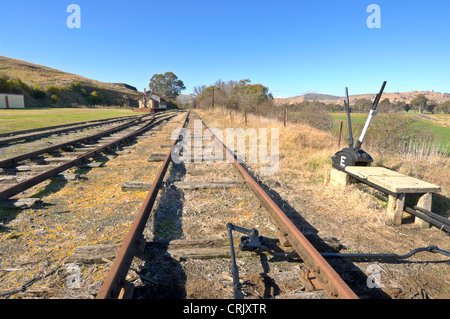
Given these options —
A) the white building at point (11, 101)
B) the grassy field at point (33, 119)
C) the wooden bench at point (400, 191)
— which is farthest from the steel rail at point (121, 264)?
the white building at point (11, 101)

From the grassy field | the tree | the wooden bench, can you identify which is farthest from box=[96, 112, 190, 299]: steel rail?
the tree

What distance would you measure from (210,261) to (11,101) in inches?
1795

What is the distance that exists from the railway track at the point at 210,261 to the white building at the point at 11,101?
42.2 meters

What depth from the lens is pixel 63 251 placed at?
2.33m

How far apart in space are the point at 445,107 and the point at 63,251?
6220 centimetres

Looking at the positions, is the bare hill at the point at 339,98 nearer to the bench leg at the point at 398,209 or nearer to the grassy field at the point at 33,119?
the bench leg at the point at 398,209

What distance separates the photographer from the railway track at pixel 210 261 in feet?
5.77

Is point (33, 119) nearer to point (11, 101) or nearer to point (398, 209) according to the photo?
point (398, 209)

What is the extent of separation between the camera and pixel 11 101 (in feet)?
115

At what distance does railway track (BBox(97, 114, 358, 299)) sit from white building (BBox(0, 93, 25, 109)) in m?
42.2

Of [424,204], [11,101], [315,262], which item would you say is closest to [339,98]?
[424,204]

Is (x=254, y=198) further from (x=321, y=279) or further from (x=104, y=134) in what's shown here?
(x=104, y=134)

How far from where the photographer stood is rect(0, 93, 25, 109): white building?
33281 mm
